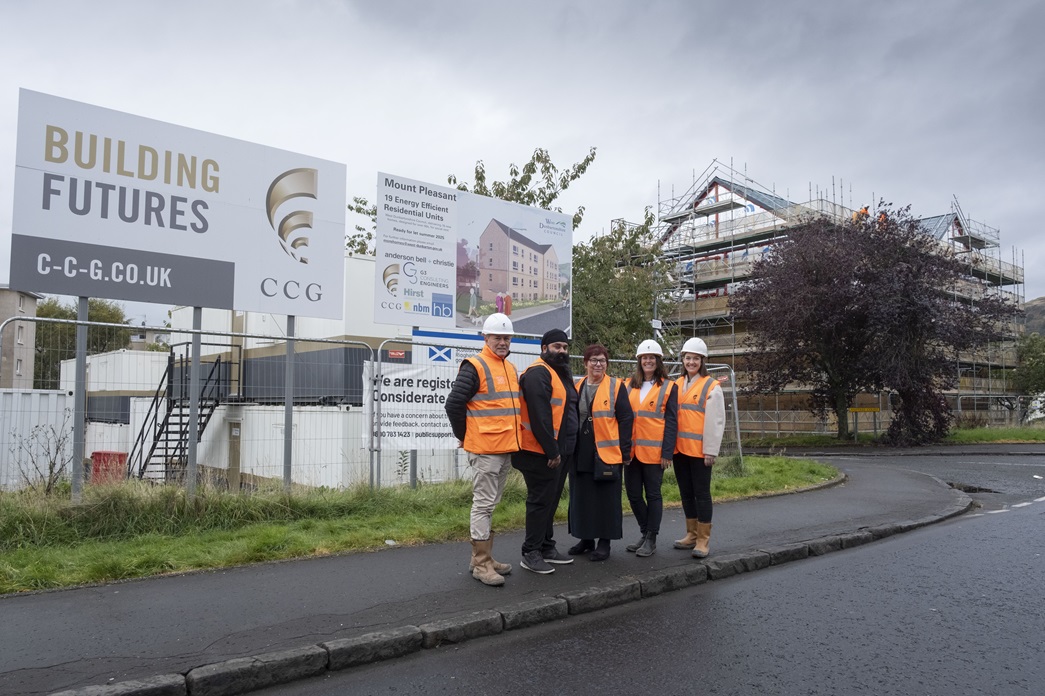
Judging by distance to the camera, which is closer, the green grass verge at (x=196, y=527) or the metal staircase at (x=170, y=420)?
the green grass verge at (x=196, y=527)

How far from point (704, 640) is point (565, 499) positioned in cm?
466

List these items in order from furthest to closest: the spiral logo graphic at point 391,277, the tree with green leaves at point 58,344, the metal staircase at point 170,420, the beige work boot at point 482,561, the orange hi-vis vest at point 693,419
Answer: the spiral logo graphic at point 391,277
the metal staircase at point 170,420
the tree with green leaves at point 58,344
the orange hi-vis vest at point 693,419
the beige work boot at point 482,561

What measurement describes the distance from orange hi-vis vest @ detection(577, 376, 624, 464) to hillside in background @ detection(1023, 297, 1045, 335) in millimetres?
167063

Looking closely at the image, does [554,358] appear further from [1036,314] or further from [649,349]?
[1036,314]

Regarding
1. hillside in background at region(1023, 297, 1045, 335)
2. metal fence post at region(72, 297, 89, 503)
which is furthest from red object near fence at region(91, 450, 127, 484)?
hillside in background at region(1023, 297, 1045, 335)

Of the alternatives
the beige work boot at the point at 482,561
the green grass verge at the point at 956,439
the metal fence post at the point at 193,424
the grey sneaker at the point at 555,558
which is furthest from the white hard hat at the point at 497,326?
the green grass verge at the point at 956,439

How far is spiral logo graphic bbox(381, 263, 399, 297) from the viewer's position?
33.9 ft

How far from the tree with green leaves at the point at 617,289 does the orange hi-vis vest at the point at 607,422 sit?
1645 cm

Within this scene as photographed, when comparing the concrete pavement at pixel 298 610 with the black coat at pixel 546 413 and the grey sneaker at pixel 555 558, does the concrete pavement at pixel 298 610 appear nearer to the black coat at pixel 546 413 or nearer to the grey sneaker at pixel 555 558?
the grey sneaker at pixel 555 558

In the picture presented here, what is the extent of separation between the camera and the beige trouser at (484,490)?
581 centimetres

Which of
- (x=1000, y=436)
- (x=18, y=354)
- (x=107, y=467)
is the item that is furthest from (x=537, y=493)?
(x=1000, y=436)

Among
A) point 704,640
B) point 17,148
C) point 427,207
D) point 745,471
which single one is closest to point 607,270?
point 745,471

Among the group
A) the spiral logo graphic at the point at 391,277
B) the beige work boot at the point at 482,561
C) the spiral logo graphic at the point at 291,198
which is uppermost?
the spiral logo graphic at the point at 291,198

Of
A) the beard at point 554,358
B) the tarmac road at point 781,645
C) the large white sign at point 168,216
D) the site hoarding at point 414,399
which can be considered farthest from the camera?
the site hoarding at point 414,399
